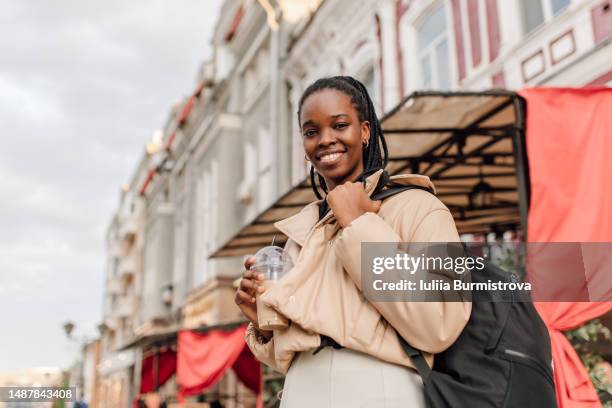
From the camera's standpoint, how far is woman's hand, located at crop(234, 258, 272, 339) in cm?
170

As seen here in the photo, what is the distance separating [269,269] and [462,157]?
6.06m

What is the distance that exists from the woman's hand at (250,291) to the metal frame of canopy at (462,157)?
2885 mm

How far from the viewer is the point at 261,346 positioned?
1.81 m

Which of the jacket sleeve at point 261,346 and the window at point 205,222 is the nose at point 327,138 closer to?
the jacket sleeve at point 261,346

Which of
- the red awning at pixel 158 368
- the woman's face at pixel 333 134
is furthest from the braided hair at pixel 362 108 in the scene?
the red awning at pixel 158 368

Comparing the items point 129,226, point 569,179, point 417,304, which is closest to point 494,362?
point 417,304

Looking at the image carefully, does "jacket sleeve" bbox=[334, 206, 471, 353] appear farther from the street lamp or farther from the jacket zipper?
the street lamp

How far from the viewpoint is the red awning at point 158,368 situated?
17.6 meters

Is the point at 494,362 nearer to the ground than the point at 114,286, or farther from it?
nearer to the ground

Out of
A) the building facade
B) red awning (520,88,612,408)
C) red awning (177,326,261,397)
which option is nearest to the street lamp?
the building facade

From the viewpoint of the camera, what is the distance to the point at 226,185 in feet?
61.8

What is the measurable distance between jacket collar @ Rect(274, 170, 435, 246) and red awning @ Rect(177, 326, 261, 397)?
9.94 m

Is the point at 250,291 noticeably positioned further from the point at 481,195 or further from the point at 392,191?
the point at 481,195

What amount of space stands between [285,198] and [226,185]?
10676mm
